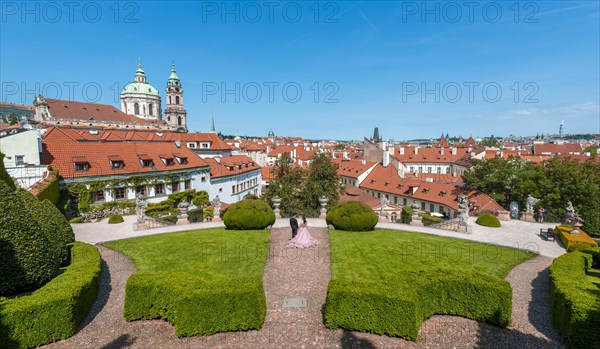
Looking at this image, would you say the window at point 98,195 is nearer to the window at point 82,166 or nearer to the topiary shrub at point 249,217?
the window at point 82,166

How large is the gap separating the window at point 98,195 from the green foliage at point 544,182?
42.2 metres

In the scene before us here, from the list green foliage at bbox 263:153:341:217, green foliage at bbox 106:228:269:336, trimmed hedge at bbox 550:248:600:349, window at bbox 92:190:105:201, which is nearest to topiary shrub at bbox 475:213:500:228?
trimmed hedge at bbox 550:248:600:349

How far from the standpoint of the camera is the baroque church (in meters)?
66.2

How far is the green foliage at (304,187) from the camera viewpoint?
31141 mm

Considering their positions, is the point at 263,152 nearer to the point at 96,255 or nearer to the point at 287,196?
the point at 287,196

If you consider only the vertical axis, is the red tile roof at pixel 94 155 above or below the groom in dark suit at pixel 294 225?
above

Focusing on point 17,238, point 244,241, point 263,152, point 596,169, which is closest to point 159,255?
point 244,241

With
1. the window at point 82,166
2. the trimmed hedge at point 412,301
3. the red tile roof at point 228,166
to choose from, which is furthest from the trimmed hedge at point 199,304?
the red tile roof at point 228,166

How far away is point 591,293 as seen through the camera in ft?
29.0

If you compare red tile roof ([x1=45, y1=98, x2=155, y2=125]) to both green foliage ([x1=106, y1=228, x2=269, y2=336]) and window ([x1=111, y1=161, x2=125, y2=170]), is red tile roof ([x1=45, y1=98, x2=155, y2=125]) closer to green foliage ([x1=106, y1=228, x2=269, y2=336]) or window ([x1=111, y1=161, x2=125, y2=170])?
window ([x1=111, y1=161, x2=125, y2=170])

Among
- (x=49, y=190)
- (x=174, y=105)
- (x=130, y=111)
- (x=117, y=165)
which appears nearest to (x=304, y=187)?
(x=117, y=165)

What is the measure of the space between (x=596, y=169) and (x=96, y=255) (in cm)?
4519

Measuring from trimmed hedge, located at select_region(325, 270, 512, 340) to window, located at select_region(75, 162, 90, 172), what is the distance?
30.6 metres

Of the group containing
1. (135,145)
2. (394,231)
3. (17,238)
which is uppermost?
(135,145)
